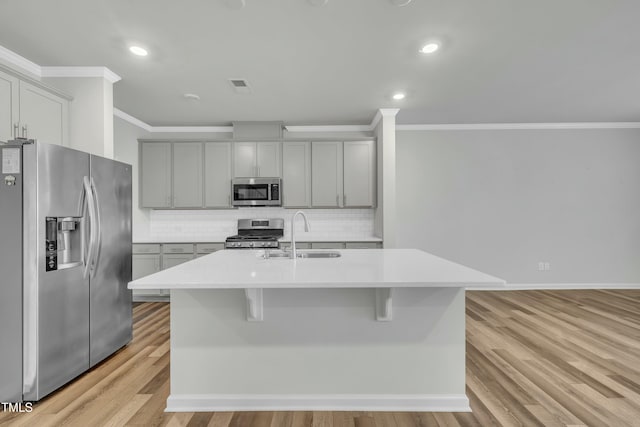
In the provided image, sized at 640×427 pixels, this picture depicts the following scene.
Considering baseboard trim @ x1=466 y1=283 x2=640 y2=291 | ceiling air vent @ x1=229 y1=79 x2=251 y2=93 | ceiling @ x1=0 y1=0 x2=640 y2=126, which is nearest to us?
ceiling @ x1=0 y1=0 x2=640 y2=126

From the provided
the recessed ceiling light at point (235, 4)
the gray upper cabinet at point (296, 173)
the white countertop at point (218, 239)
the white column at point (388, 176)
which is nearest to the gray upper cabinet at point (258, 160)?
the gray upper cabinet at point (296, 173)

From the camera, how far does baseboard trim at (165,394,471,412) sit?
200cm

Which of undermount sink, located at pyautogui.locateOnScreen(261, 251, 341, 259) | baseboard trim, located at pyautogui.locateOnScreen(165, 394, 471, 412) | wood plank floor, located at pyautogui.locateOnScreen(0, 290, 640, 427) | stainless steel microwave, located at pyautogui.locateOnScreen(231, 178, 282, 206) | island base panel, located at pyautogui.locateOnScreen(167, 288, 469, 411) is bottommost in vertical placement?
wood plank floor, located at pyautogui.locateOnScreen(0, 290, 640, 427)

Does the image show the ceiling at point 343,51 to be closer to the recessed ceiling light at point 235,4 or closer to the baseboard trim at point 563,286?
the recessed ceiling light at point 235,4

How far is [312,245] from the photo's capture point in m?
4.58

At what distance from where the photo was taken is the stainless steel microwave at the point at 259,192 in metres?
4.75

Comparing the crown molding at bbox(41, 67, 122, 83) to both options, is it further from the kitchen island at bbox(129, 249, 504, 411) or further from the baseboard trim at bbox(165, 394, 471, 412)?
the baseboard trim at bbox(165, 394, 471, 412)

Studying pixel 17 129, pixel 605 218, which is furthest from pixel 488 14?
pixel 605 218

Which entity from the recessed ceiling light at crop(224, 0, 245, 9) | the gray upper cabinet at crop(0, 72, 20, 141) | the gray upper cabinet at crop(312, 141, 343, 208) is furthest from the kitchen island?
the gray upper cabinet at crop(312, 141, 343, 208)

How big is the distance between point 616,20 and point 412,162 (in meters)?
2.94

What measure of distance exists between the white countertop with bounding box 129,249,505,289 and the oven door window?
8.36 feet

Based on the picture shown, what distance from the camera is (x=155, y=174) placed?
484cm

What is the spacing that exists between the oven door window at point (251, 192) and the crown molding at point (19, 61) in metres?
2.43

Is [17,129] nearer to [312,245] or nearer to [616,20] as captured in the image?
[312,245]
